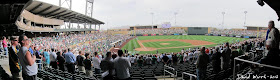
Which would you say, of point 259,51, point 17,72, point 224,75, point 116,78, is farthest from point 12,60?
point 259,51

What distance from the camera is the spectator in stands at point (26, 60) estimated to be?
11.8ft

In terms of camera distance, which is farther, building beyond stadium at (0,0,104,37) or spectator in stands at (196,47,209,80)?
building beyond stadium at (0,0,104,37)

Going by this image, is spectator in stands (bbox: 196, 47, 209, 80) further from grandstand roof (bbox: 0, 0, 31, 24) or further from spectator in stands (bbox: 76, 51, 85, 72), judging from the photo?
grandstand roof (bbox: 0, 0, 31, 24)

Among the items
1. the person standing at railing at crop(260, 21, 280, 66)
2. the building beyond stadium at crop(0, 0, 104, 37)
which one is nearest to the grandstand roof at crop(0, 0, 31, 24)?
the building beyond stadium at crop(0, 0, 104, 37)

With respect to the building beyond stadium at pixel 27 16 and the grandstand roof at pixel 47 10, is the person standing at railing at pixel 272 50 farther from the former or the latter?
the grandstand roof at pixel 47 10

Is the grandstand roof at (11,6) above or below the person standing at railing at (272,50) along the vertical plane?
above

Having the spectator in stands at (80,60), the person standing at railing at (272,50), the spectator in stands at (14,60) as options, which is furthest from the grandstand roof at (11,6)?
the person standing at railing at (272,50)

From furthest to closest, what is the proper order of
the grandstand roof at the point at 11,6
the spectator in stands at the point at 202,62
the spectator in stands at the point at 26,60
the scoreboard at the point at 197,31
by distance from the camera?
the scoreboard at the point at 197,31
the grandstand roof at the point at 11,6
the spectator in stands at the point at 202,62
the spectator in stands at the point at 26,60

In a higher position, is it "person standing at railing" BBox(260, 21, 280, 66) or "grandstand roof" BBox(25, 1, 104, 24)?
"grandstand roof" BBox(25, 1, 104, 24)

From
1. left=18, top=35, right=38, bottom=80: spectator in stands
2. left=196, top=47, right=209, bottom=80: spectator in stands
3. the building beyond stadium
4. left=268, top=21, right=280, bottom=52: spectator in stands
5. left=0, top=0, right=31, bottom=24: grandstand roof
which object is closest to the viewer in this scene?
left=18, top=35, right=38, bottom=80: spectator in stands

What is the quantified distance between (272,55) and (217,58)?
328 centimetres

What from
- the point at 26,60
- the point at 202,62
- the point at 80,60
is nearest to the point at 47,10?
the point at 80,60

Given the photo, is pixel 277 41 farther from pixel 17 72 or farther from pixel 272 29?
pixel 17 72

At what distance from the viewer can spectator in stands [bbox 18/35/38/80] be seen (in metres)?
3.60
